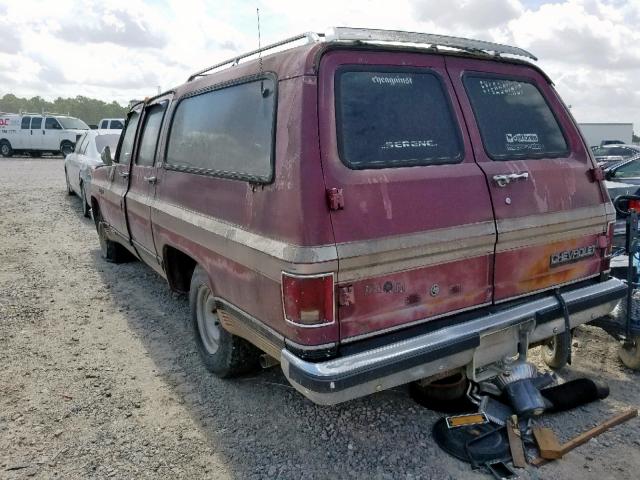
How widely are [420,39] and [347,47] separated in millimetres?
449

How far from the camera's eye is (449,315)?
281 cm

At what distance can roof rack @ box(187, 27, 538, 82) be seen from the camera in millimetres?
2582

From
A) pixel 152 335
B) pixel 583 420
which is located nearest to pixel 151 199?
pixel 152 335

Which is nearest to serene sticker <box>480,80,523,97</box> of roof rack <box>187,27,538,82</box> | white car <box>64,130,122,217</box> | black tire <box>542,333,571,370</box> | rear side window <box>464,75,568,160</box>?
rear side window <box>464,75,568,160</box>

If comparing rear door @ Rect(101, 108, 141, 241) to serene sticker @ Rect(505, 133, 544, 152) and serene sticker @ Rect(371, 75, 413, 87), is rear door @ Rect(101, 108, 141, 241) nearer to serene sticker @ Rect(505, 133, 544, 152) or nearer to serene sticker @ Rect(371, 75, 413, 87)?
serene sticker @ Rect(371, 75, 413, 87)

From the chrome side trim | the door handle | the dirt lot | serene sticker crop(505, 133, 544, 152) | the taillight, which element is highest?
serene sticker crop(505, 133, 544, 152)

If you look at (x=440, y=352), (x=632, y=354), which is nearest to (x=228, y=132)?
(x=440, y=352)

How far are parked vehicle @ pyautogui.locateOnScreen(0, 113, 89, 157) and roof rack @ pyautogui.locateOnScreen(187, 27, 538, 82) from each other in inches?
955

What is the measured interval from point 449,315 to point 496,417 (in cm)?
75

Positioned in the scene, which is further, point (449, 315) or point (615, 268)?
point (615, 268)

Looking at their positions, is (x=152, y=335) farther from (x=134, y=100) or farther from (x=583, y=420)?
(x=583, y=420)

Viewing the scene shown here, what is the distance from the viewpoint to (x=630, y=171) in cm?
747

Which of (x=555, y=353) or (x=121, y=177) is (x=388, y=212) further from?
(x=121, y=177)

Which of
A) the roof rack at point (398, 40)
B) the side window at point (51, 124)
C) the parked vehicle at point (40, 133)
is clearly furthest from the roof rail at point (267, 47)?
the side window at point (51, 124)
